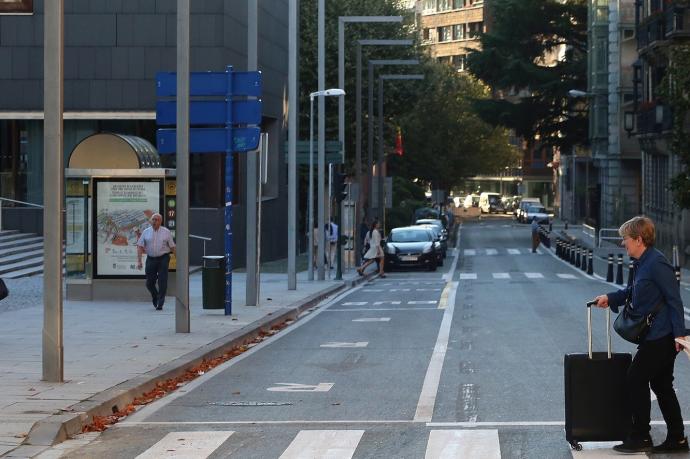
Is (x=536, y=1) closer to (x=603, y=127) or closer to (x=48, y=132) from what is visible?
(x=603, y=127)

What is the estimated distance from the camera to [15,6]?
13.2 metres

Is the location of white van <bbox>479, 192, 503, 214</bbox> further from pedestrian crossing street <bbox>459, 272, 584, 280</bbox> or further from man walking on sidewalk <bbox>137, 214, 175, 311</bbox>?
man walking on sidewalk <bbox>137, 214, 175, 311</bbox>

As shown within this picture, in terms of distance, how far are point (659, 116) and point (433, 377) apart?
131 feet

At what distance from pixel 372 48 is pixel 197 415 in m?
51.0

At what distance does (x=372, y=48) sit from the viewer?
62375 mm

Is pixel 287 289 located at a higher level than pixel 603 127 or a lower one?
lower

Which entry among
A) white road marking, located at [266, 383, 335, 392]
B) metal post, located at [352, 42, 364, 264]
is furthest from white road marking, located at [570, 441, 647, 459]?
metal post, located at [352, 42, 364, 264]

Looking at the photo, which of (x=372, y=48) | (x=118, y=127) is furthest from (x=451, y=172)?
(x=118, y=127)

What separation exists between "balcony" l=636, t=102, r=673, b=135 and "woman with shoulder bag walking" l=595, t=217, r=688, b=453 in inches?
1632

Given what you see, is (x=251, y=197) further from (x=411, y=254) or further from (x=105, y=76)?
(x=411, y=254)

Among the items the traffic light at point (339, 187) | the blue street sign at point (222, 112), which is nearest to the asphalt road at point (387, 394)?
the blue street sign at point (222, 112)

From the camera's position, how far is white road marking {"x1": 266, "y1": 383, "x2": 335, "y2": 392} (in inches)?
551

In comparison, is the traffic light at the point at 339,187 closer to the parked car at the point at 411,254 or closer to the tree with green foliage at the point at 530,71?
the parked car at the point at 411,254

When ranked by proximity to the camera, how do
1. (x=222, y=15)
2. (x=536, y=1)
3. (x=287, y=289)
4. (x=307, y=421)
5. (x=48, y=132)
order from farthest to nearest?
1. (x=536, y=1)
2. (x=222, y=15)
3. (x=287, y=289)
4. (x=48, y=132)
5. (x=307, y=421)
